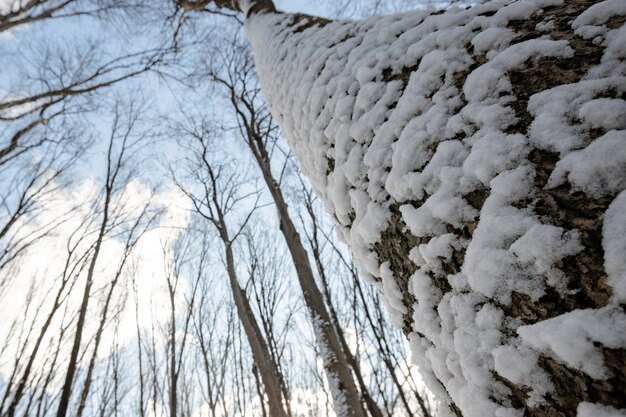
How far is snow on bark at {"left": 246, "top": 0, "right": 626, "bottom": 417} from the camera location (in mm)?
426

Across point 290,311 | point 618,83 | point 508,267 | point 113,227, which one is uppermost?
point 113,227

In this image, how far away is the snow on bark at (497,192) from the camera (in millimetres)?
426

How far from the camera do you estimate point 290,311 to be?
10109 millimetres

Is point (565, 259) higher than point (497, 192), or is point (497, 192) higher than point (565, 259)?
point (497, 192)

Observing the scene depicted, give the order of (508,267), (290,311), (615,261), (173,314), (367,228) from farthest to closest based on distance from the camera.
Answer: (290,311) < (173,314) < (367,228) < (508,267) < (615,261)

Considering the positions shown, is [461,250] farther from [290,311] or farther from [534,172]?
[290,311]

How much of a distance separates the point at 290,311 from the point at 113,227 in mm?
5478

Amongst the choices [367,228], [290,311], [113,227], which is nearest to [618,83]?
[367,228]

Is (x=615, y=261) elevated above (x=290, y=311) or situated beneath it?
situated beneath

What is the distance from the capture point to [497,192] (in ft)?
1.75

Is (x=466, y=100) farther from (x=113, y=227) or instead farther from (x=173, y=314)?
(x=173, y=314)

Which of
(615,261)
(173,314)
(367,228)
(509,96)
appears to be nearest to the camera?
(615,261)

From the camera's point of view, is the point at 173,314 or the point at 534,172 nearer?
the point at 534,172

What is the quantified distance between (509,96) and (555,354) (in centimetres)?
45
